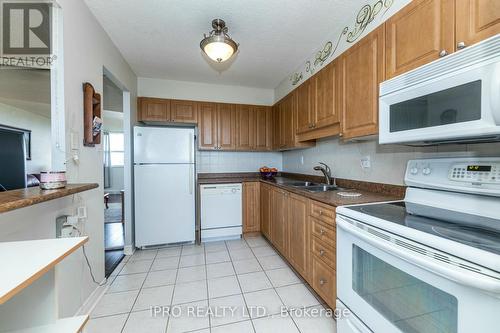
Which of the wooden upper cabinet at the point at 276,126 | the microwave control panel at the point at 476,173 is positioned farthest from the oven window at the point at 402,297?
the wooden upper cabinet at the point at 276,126

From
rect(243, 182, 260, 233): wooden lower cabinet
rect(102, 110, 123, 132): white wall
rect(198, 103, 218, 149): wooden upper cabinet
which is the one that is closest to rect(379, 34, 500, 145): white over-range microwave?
rect(243, 182, 260, 233): wooden lower cabinet

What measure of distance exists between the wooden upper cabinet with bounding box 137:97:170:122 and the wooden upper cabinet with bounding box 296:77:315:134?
77.3 inches

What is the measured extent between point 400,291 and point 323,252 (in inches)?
27.2

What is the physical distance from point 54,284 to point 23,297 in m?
0.09

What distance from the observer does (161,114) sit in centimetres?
323

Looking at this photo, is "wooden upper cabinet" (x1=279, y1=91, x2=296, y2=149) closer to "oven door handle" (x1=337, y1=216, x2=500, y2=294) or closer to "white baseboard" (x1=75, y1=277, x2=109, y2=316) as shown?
"oven door handle" (x1=337, y1=216, x2=500, y2=294)

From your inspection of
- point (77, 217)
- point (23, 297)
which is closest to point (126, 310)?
point (77, 217)

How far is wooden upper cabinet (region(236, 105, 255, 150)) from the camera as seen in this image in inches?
139

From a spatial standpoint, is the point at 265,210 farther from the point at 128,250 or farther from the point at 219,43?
the point at 219,43

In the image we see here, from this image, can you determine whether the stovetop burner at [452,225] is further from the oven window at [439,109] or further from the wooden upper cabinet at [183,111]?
the wooden upper cabinet at [183,111]

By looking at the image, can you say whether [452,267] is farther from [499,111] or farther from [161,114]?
[161,114]

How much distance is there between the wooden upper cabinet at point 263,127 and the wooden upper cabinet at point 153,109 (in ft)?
4.61

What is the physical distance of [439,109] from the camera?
0.99m

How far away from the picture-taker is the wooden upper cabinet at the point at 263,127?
3615 millimetres
